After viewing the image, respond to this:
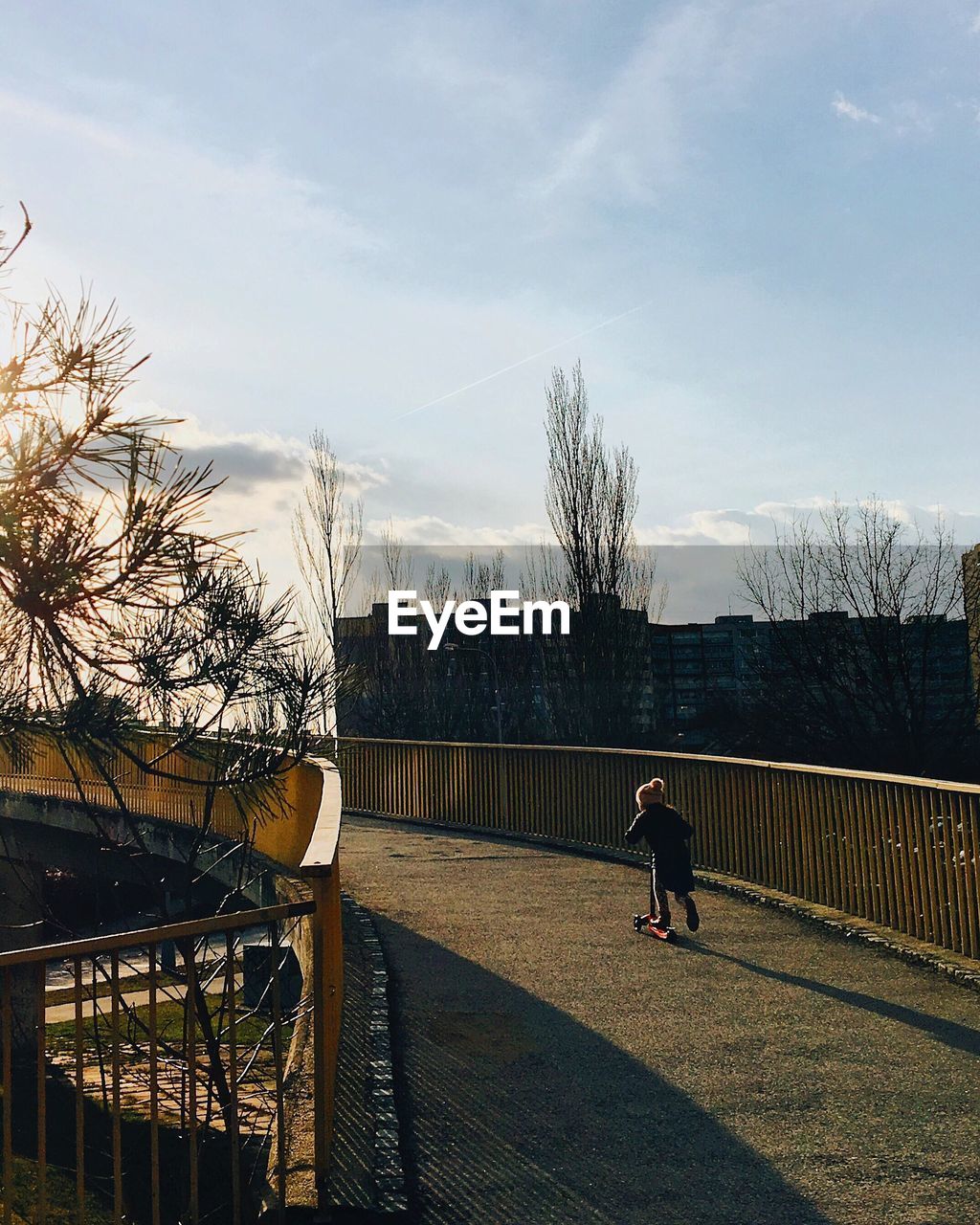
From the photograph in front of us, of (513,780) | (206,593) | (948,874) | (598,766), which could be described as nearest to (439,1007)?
(206,593)

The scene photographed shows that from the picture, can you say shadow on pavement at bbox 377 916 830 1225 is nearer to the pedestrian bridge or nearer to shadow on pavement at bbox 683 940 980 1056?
the pedestrian bridge

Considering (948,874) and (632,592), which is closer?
(948,874)

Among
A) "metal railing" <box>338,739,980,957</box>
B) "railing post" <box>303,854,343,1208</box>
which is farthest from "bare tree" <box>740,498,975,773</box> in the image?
"railing post" <box>303,854,343,1208</box>

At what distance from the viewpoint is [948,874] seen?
8891mm

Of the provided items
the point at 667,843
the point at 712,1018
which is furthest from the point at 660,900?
the point at 712,1018

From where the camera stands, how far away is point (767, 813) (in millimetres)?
12195

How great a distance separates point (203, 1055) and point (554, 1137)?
16.9 ft

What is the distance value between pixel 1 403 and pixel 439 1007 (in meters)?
4.47

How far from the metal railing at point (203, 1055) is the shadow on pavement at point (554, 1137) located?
0.55m

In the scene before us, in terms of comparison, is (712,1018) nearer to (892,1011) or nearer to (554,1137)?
(892,1011)

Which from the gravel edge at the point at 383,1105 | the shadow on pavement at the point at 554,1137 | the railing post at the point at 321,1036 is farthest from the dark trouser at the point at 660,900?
the railing post at the point at 321,1036

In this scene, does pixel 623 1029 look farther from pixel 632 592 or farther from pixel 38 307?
pixel 632 592

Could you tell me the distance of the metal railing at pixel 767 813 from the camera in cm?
903

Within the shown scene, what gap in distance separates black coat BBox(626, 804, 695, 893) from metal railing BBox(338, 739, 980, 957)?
146 centimetres
